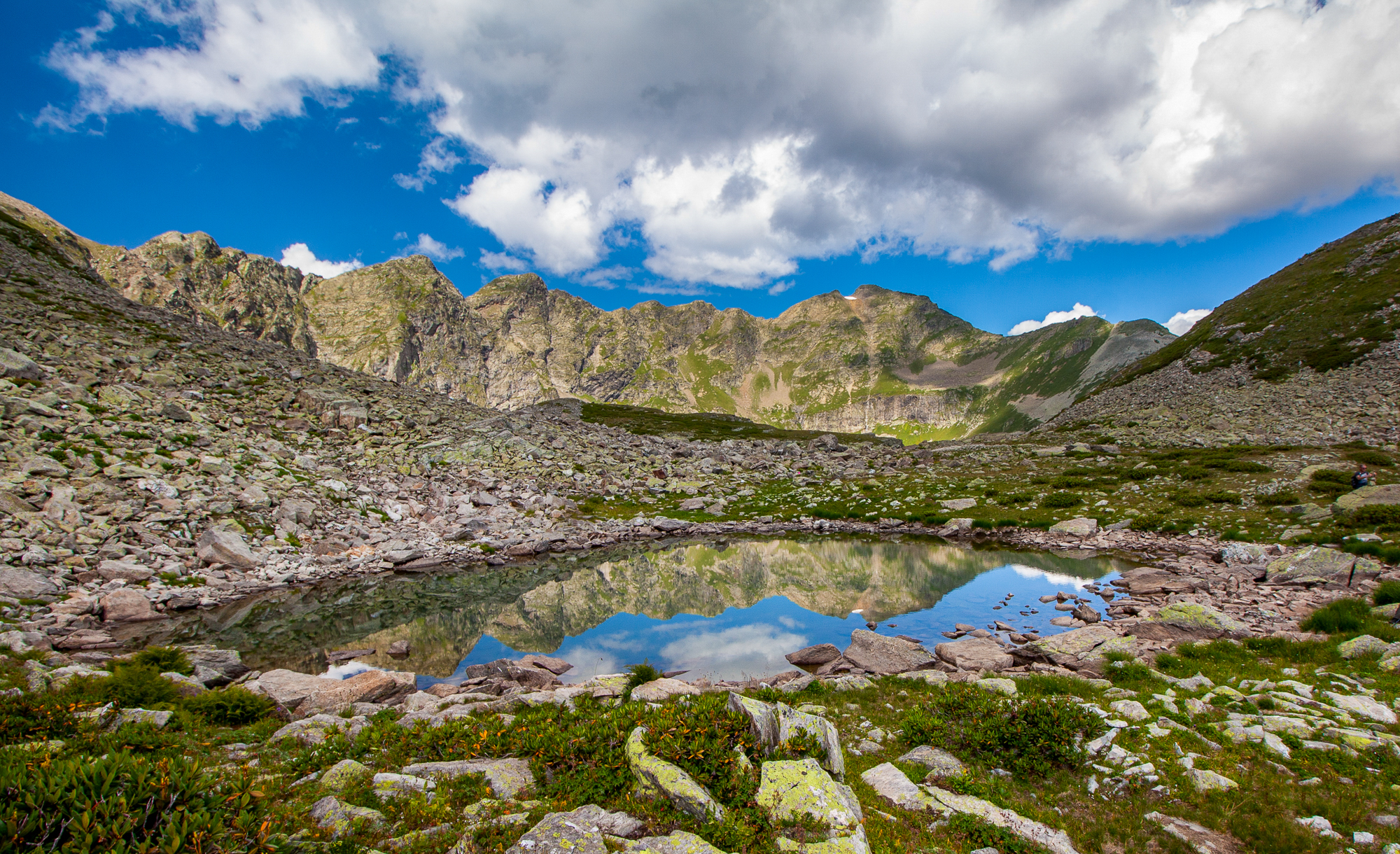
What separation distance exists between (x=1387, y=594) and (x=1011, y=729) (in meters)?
17.7

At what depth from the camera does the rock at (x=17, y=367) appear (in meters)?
31.6

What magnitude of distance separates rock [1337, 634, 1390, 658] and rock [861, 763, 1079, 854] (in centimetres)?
1327

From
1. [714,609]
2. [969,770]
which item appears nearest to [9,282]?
[714,609]

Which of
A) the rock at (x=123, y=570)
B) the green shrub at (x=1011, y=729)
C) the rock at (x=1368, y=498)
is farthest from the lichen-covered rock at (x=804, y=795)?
the rock at (x=1368, y=498)

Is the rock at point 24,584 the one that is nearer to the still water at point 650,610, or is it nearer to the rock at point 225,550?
the still water at point 650,610

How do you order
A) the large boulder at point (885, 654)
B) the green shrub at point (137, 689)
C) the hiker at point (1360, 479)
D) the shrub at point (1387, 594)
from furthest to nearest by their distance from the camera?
the hiker at point (1360, 479) < the large boulder at point (885, 654) < the shrub at point (1387, 594) < the green shrub at point (137, 689)

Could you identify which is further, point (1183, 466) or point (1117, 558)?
point (1183, 466)

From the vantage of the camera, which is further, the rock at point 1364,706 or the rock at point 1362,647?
the rock at point 1362,647

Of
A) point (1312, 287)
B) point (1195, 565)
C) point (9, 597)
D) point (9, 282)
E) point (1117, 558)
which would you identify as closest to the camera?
point (9, 597)

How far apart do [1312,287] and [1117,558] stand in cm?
11705

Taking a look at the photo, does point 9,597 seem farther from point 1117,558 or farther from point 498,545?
point 1117,558

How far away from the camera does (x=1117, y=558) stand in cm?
3412

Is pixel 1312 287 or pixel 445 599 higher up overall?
pixel 1312 287

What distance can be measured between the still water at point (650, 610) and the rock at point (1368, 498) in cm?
1226
